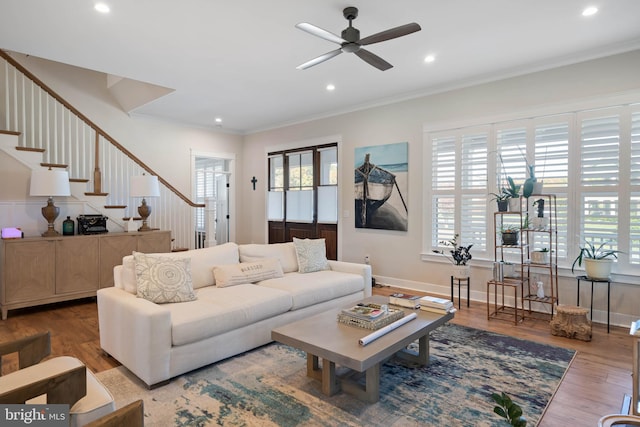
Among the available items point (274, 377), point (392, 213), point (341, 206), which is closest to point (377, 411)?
point (274, 377)

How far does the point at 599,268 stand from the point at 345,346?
3.03m

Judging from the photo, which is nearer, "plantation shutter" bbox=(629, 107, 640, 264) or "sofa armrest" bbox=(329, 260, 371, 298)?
"plantation shutter" bbox=(629, 107, 640, 264)

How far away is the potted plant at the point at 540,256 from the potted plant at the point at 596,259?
0.28 m

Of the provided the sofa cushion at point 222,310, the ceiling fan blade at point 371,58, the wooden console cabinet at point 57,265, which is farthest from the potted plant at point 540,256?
the wooden console cabinet at point 57,265

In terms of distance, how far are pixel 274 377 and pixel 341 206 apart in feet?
12.7

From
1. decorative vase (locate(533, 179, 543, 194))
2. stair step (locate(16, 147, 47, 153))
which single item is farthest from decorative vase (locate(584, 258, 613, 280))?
stair step (locate(16, 147, 47, 153))

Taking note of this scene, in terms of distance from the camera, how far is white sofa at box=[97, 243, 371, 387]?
250 centimetres

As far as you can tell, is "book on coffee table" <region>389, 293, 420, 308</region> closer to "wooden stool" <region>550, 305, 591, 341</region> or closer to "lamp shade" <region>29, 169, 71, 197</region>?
"wooden stool" <region>550, 305, 591, 341</region>

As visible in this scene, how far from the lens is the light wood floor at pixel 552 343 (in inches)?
91.0

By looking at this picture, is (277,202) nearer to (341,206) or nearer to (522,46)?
(341,206)

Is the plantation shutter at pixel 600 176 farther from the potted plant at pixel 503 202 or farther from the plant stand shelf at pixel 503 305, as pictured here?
the plant stand shelf at pixel 503 305

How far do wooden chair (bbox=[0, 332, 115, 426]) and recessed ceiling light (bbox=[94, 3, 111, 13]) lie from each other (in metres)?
2.60

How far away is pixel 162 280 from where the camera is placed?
2.98 metres

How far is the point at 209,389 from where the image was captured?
8.13 ft
